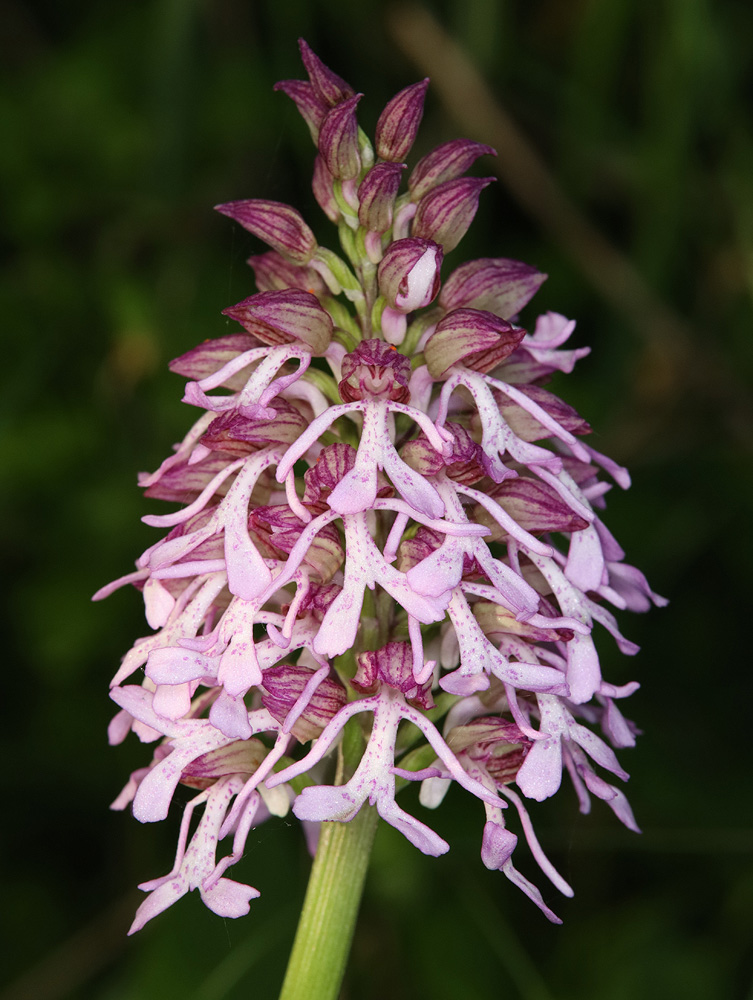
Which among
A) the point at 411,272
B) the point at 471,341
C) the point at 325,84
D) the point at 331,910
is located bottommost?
the point at 331,910

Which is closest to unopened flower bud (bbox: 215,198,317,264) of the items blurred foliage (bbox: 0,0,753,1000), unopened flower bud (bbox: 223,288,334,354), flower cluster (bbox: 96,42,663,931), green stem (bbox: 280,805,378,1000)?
flower cluster (bbox: 96,42,663,931)

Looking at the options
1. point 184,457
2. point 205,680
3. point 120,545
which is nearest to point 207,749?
point 205,680

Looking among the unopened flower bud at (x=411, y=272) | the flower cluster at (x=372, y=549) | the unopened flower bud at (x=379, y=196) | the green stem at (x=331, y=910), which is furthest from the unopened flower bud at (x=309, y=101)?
the green stem at (x=331, y=910)

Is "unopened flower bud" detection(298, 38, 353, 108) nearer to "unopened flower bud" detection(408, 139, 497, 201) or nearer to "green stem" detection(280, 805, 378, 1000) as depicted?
"unopened flower bud" detection(408, 139, 497, 201)

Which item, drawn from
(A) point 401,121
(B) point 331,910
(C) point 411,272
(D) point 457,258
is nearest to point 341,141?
(A) point 401,121

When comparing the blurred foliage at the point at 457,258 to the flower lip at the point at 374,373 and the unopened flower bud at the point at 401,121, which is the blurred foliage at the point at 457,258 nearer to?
the unopened flower bud at the point at 401,121

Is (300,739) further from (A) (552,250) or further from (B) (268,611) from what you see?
(A) (552,250)

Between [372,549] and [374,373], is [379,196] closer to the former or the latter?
[374,373]
